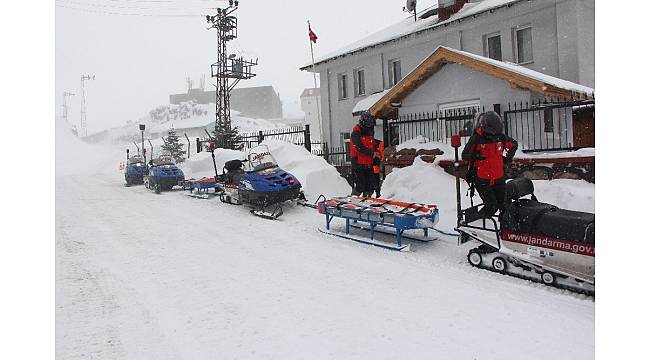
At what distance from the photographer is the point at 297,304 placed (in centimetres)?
400

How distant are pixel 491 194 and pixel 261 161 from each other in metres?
6.03

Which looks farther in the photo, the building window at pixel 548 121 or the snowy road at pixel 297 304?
the building window at pixel 548 121

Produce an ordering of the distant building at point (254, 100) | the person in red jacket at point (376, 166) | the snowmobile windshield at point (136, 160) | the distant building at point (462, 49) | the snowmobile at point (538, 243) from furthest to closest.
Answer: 1. the distant building at point (254, 100)
2. the snowmobile windshield at point (136, 160)
3. the distant building at point (462, 49)
4. the person in red jacket at point (376, 166)
5. the snowmobile at point (538, 243)

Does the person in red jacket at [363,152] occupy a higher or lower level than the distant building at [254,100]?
lower

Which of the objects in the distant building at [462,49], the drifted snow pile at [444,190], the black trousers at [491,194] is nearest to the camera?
the black trousers at [491,194]

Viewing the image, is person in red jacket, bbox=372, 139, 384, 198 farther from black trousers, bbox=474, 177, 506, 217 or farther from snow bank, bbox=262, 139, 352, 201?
black trousers, bbox=474, 177, 506, 217

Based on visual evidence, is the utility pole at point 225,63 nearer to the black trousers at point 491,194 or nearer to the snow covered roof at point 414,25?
the snow covered roof at point 414,25

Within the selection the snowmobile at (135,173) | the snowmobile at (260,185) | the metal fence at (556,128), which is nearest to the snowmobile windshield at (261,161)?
the snowmobile at (260,185)

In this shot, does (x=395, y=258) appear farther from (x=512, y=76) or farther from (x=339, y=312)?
(x=512, y=76)

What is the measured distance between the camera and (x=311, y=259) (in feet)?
18.1

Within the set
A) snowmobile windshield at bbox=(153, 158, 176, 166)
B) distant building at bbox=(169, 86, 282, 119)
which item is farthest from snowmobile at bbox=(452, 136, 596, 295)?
distant building at bbox=(169, 86, 282, 119)

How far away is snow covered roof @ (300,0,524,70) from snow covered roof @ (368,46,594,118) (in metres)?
3.35

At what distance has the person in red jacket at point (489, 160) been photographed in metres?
5.22

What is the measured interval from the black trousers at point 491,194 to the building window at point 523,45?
9283 millimetres
